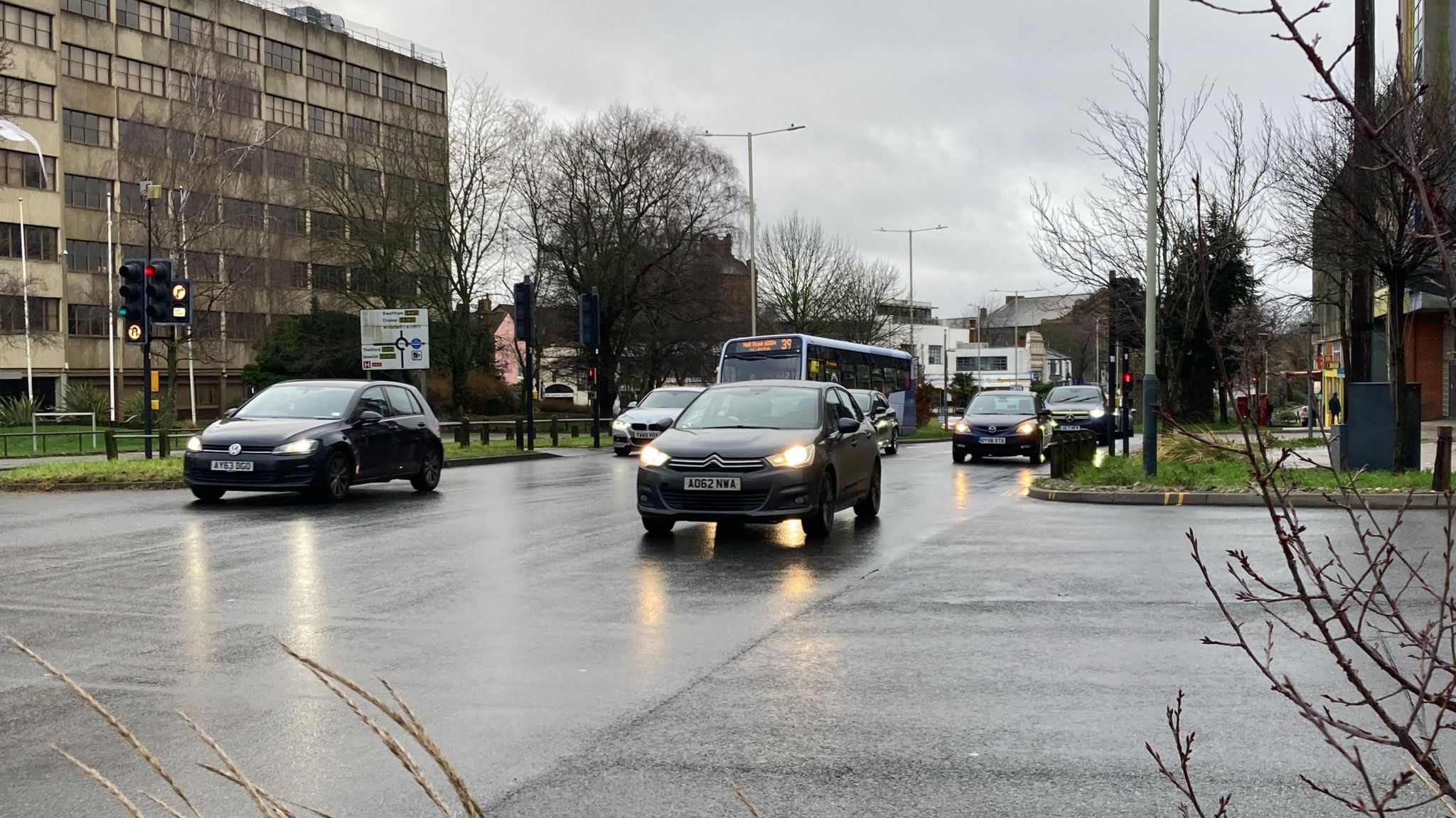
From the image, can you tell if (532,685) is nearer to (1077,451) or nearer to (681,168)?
(1077,451)

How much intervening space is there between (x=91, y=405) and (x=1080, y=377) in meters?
102

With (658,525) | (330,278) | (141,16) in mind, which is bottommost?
(658,525)

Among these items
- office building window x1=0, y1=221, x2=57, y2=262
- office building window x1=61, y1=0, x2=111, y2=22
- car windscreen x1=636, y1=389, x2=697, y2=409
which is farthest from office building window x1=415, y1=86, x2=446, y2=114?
car windscreen x1=636, y1=389, x2=697, y2=409

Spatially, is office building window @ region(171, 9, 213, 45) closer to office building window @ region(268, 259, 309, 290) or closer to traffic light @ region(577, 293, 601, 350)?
office building window @ region(268, 259, 309, 290)

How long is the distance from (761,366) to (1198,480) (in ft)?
60.9

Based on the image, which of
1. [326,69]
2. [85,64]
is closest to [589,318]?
[85,64]

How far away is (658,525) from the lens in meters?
13.8

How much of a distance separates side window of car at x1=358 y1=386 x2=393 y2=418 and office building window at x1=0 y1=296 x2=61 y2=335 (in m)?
41.9

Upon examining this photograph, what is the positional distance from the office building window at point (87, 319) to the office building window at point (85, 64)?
10786 mm

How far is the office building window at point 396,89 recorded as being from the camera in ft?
271

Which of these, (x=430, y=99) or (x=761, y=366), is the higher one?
(x=430, y=99)

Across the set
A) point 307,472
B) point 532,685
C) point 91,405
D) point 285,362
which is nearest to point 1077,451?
point 307,472

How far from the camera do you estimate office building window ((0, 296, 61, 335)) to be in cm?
5625

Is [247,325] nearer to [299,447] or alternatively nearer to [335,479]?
[335,479]
